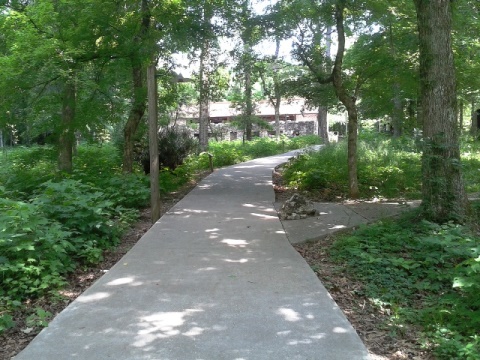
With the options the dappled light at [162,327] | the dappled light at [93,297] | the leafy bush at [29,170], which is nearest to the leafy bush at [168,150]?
the leafy bush at [29,170]

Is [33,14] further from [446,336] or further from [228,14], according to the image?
[446,336]

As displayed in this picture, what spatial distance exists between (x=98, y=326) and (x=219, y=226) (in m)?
4.55

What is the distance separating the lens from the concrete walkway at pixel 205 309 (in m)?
3.79

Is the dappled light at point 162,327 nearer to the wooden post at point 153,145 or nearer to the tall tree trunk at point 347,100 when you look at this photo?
the wooden post at point 153,145

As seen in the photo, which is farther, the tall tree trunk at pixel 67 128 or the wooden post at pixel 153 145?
the tall tree trunk at pixel 67 128

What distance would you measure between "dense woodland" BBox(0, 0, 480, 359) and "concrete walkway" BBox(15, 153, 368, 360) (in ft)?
2.62

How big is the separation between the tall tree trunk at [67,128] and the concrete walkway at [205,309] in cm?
539

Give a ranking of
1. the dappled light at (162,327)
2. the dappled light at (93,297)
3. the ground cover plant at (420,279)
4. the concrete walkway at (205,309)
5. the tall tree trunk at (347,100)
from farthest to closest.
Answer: the tall tree trunk at (347,100) → the dappled light at (93,297) → the ground cover plant at (420,279) → the dappled light at (162,327) → the concrete walkway at (205,309)

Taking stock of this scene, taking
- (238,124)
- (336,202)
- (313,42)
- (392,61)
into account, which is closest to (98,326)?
(336,202)

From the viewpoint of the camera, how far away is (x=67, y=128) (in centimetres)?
1190

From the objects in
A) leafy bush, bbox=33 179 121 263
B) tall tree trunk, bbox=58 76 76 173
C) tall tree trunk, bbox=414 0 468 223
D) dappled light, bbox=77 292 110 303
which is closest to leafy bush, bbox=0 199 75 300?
dappled light, bbox=77 292 110 303

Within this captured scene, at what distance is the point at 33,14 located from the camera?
33.3 ft

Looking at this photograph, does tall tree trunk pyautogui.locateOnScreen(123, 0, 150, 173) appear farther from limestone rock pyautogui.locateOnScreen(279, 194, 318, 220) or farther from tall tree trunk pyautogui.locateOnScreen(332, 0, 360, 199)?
limestone rock pyautogui.locateOnScreen(279, 194, 318, 220)

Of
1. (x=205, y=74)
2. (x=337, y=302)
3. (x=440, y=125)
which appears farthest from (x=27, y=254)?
(x=205, y=74)
